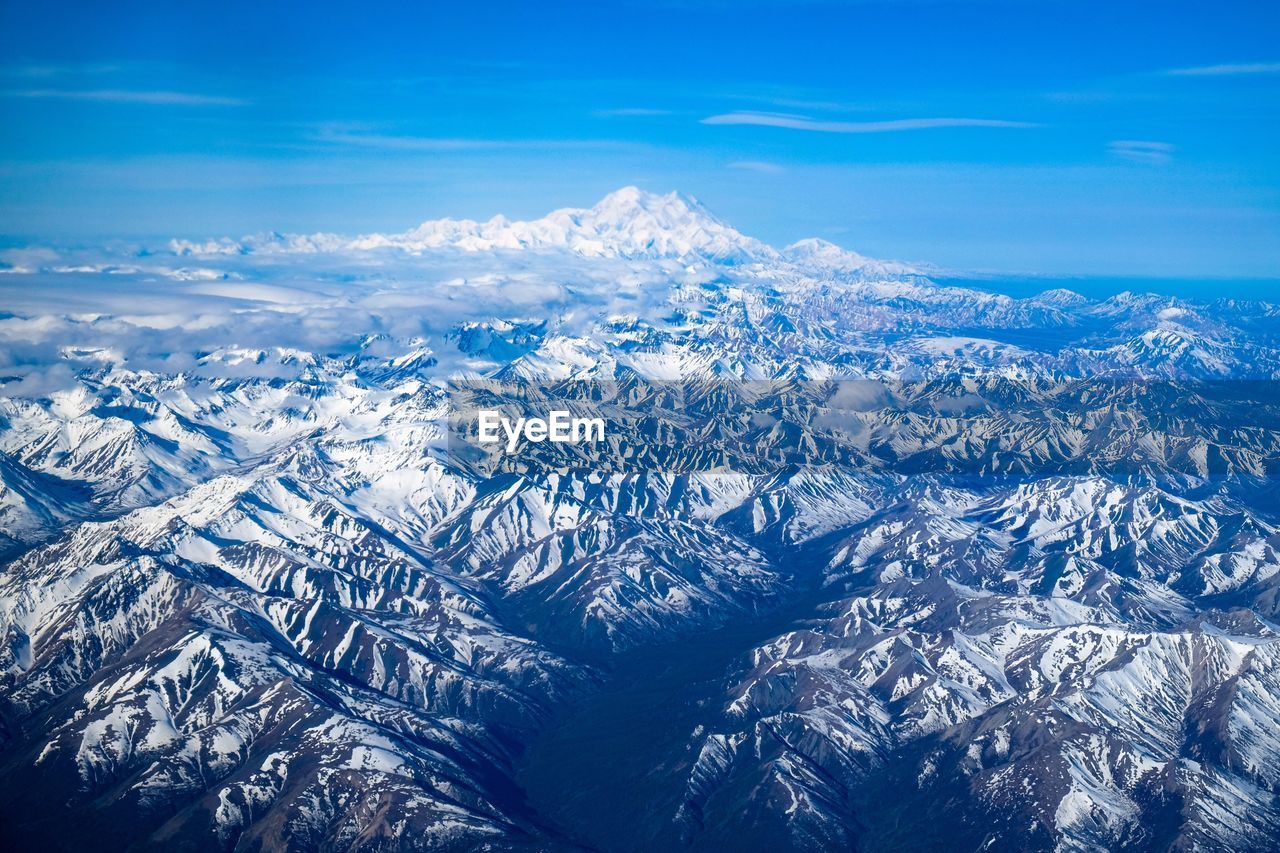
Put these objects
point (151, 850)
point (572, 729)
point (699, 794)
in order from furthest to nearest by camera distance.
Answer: point (572, 729), point (699, 794), point (151, 850)

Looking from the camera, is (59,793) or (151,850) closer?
(151,850)

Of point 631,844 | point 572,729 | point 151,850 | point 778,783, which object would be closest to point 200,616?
point 151,850

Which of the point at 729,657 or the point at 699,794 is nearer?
the point at 699,794

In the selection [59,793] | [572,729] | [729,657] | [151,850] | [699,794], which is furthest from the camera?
[729,657]

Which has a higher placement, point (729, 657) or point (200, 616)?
point (200, 616)

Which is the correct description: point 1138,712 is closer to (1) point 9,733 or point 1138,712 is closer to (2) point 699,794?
(2) point 699,794

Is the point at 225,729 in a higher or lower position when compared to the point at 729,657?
higher

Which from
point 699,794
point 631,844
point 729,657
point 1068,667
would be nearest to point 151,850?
point 631,844

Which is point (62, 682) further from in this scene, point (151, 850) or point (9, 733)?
point (151, 850)

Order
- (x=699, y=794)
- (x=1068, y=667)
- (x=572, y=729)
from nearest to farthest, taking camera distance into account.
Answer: (x=699, y=794) < (x=1068, y=667) < (x=572, y=729)
